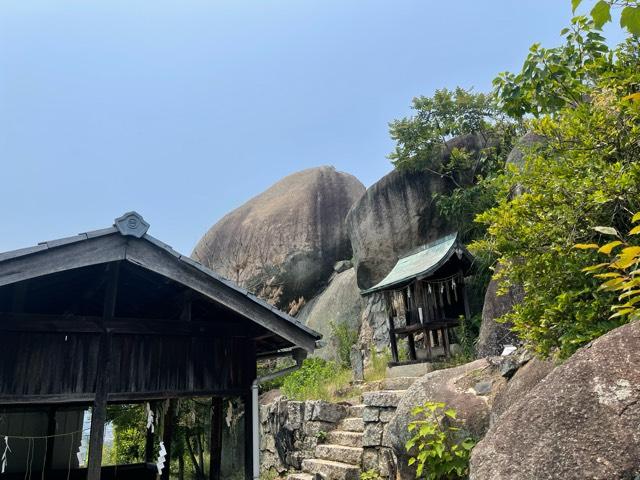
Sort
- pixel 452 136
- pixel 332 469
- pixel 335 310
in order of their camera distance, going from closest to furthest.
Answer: pixel 332 469 < pixel 452 136 < pixel 335 310

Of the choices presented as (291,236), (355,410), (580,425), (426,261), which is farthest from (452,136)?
(580,425)

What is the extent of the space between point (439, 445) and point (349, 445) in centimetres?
491

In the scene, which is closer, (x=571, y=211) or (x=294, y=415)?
(x=571, y=211)

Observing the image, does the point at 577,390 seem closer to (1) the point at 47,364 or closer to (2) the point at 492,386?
(2) the point at 492,386

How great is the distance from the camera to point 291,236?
2762 centimetres

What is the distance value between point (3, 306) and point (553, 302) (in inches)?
263

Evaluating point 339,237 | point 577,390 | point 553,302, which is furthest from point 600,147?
point 339,237

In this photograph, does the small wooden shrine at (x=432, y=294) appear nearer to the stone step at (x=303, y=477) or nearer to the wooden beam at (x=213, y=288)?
the stone step at (x=303, y=477)

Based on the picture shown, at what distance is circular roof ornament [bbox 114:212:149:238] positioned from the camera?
5793mm

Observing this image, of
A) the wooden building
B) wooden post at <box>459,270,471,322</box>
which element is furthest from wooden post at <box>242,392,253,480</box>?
wooden post at <box>459,270,471,322</box>

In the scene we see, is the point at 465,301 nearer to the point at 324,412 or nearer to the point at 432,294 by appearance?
the point at 432,294

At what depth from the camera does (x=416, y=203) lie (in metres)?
20.7

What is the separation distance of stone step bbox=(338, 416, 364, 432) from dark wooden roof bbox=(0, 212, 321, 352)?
14.2 feet

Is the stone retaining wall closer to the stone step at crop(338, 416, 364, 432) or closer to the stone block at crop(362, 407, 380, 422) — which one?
the stone step at crop(338, 416, 364, 432)
